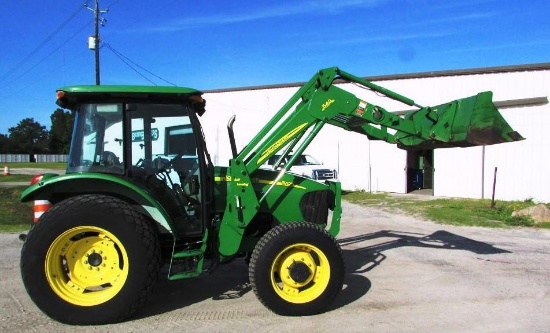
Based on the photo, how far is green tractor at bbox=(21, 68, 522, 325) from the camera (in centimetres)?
466

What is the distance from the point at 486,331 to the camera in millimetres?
4652

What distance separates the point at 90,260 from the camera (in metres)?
4.79

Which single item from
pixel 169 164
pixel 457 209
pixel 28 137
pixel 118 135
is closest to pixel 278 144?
pixel 169 164

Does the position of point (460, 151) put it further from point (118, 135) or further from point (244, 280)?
point (118, 135)

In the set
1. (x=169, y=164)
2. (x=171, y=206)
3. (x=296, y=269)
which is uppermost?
(x=169, y=164)

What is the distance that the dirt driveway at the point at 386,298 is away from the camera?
476 cm

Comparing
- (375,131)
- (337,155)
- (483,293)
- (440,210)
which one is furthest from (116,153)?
(337,155)

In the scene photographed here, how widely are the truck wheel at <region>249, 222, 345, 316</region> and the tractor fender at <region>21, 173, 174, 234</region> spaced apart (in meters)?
1.03

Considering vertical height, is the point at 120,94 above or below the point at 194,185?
above

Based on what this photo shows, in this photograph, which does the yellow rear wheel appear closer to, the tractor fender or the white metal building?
the tractor fender

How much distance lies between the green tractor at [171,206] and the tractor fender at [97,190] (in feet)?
0.04

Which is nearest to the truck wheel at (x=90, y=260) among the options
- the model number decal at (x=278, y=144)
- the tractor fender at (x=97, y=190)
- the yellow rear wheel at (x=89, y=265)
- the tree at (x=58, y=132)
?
the yellow rear wheel at (x=89, y=265)

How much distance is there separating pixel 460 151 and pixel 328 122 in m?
14.5

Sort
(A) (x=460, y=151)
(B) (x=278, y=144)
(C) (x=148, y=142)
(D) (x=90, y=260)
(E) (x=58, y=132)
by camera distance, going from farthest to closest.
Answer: (E) (x=58, y=132) → (A) (x=460, y=151) → (B) (x=278, y=144) → (C) (x=148, y=142) → (D) (x=90, y=260)
